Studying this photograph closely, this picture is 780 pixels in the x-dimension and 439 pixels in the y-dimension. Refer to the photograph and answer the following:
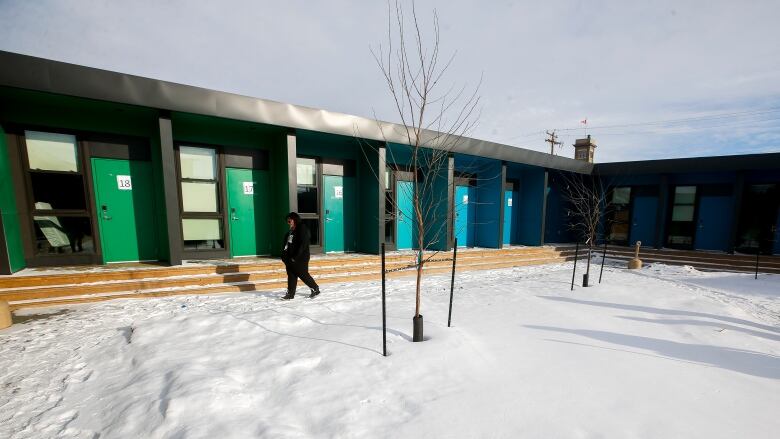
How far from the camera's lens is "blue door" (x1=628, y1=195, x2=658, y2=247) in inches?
475

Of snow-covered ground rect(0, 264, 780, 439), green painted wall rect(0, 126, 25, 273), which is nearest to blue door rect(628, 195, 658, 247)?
snow-covered ground rect(0, 264, 780, 439)

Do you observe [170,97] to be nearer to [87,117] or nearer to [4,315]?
[87,117]

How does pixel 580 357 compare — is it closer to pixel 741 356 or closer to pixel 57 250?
pixel 741 356

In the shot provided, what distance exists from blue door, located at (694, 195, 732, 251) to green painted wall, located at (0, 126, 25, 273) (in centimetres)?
1968

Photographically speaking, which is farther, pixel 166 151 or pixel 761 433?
pixel 166 151

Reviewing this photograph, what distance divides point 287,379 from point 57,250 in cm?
630

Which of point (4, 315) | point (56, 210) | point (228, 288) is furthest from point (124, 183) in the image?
point (228, 288)

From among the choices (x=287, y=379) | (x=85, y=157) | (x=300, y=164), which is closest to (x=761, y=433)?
(x=287, y=379)

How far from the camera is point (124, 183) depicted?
19.8ft

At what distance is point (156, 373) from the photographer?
106 inches

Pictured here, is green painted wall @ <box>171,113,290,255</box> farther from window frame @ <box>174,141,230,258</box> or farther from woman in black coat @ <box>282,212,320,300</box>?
woman in black coat @ <box>282,212,320,300</box>

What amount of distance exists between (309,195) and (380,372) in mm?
5821

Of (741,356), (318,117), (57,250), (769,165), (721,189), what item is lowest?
(741,356)

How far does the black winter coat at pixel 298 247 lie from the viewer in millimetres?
A: 4980
